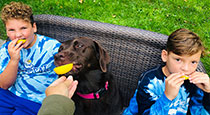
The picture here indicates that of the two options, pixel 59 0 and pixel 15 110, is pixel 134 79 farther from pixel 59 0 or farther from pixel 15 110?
pixel 59 0

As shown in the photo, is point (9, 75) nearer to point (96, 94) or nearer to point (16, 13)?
point (16, 13)

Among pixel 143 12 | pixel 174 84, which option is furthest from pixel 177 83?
pixel 143 12

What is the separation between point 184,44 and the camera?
194 centimetres

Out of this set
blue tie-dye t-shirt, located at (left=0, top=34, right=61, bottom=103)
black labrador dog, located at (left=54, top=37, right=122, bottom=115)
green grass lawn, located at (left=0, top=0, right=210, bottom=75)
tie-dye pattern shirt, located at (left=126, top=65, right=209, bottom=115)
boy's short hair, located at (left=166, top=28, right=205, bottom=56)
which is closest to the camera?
boy's short hair, located at (left=166, top=28, right=205, bottom=56)

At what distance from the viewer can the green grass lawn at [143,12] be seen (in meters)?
4.07

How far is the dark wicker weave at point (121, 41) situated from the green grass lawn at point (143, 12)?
1.60 metres

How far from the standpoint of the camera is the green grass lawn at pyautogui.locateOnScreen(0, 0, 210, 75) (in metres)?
4.07

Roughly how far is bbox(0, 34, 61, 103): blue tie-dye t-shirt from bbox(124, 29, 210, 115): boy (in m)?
1.16

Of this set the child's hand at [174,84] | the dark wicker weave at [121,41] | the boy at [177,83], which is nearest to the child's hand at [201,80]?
the boy at [177,83]

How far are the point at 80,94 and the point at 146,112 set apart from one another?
79cm

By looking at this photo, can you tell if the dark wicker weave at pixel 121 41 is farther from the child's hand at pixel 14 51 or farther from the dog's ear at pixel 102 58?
the child's hand at pixel 14 51

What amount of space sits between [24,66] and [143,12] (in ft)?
9.57

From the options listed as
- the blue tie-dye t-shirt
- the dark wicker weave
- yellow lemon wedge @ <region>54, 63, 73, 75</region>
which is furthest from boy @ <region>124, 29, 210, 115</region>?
the blue tie-dye t-shirt

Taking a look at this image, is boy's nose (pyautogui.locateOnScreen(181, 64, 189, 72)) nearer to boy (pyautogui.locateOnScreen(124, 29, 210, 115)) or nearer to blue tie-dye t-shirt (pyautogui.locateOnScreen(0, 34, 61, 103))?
boy (pyautogui.locateOnScreen(124, 29, 210, 115))
